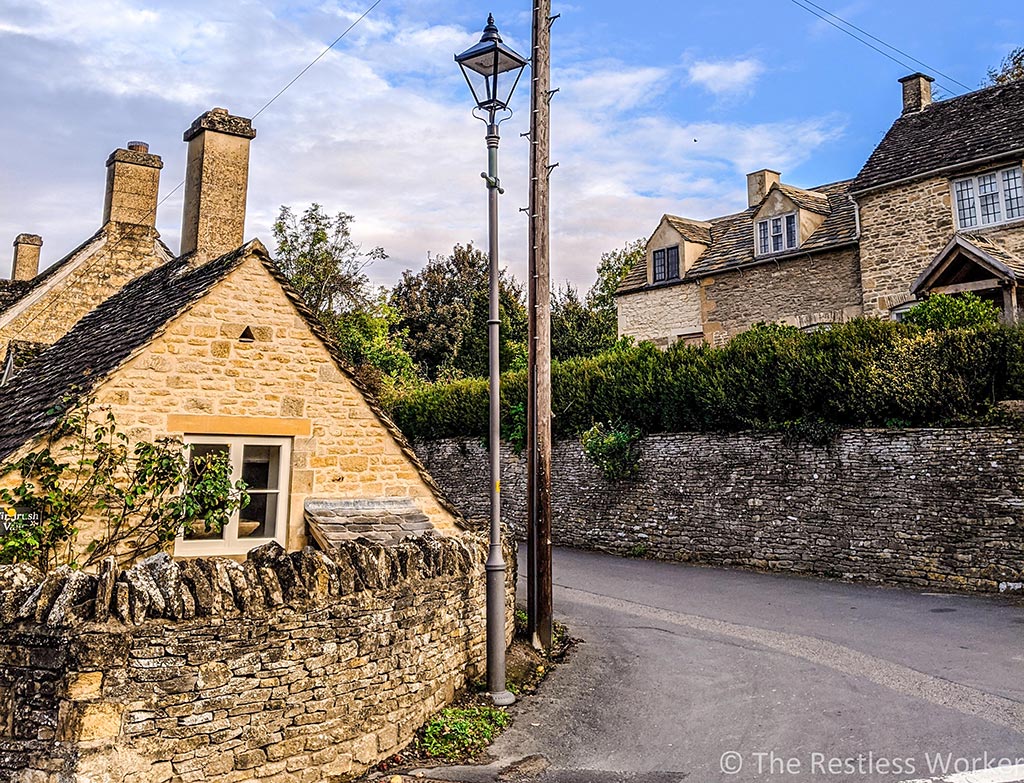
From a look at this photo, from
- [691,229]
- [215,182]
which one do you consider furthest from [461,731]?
[691,229]

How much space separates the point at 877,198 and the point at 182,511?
22.1m

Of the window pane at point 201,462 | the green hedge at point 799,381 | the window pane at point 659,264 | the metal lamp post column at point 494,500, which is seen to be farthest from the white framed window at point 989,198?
the window pane at point 201,462

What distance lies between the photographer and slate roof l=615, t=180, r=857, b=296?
82.5ft

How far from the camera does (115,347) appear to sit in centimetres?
909

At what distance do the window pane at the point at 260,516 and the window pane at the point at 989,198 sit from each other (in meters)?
20.5

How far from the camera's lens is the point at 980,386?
14234mm

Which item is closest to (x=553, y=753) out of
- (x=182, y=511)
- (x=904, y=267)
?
(x=182, y=511)

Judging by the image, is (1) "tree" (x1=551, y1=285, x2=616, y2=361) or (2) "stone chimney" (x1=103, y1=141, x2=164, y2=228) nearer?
(2) "stone chimney" (x1=103, y1=141, x2=164, y2=228)

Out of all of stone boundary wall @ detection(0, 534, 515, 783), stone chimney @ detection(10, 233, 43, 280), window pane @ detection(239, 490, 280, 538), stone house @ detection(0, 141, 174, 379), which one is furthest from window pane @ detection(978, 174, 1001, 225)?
stone chimney @ detection(10, 233, 43, 280)

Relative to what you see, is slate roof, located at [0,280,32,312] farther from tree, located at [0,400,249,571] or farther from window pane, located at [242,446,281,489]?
tree, located at [0,400,249,571]

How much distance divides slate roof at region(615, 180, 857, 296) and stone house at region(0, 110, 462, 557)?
18935 millimetres

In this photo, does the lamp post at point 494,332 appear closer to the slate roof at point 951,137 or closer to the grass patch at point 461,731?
the grass patch at point 461,731

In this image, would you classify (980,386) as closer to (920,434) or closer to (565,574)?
(920,434)

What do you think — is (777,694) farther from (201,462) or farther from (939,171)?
(939,171)
